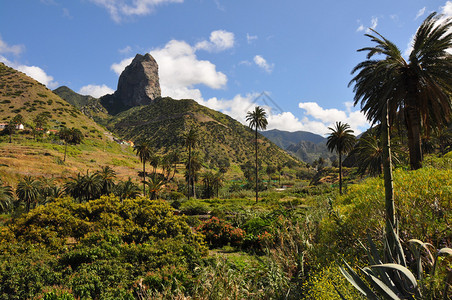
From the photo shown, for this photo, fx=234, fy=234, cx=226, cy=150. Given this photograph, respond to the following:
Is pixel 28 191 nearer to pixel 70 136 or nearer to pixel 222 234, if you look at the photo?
pixel 222 234

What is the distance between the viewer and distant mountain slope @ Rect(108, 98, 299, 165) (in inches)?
5114

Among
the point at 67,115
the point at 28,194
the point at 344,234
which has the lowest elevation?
the point at 28,194

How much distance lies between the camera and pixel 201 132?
136 meters

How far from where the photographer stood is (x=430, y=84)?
42.3ft

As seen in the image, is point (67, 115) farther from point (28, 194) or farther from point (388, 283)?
point (388, 283)

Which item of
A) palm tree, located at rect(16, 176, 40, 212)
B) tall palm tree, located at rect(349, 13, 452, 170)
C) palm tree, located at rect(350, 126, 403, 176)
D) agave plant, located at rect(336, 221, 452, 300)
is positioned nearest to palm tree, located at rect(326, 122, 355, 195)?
palm tree, located at rect(350, 126, 403, 176)

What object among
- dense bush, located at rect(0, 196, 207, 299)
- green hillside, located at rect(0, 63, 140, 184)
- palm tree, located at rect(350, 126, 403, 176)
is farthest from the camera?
green hillside, located at rect(0, 63, 140, 184)

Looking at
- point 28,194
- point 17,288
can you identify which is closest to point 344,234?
point 17,288

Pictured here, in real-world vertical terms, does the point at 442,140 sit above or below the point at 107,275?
above

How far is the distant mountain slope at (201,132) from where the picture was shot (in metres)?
130

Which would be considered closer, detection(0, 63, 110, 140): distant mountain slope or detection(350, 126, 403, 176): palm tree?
detection(350, 126, 403, 176): palm tree

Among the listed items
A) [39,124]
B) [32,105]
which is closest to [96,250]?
[39,124]

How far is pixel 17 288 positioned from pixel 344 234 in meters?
11.9

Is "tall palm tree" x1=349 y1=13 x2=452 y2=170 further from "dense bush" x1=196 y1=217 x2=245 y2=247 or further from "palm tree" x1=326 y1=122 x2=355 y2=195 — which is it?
"palm tree" x1=326 y1=122 x2=355 y2=195
